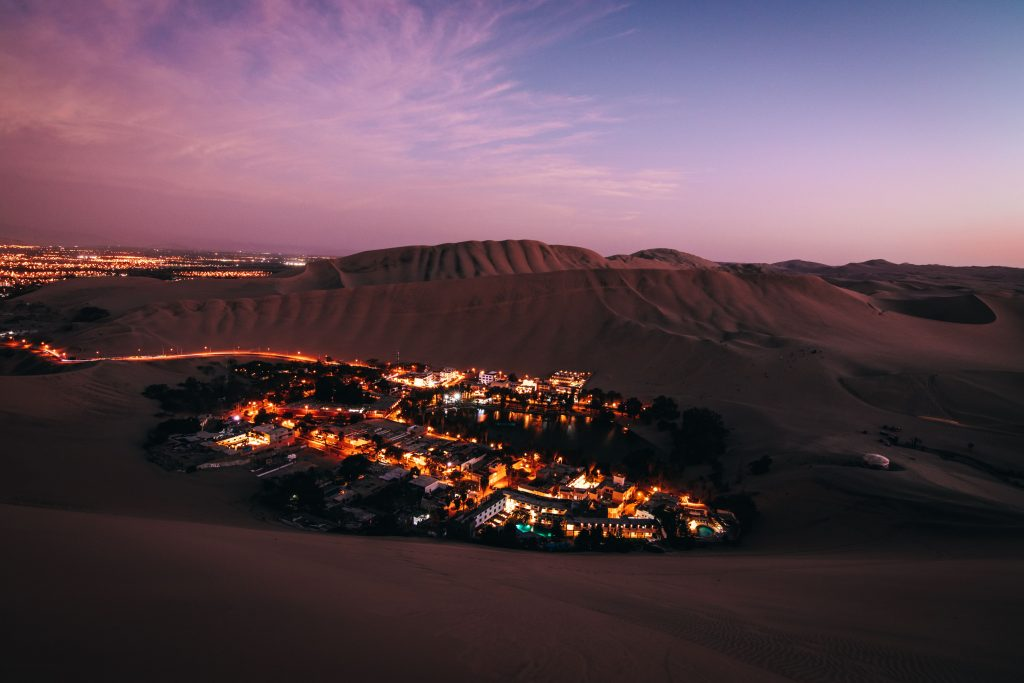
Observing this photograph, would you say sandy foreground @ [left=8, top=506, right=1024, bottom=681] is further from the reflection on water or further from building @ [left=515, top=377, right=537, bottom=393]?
building @ [left=515, top=377, right=537, bottom=393]

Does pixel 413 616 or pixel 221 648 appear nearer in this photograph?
pixel 221 648

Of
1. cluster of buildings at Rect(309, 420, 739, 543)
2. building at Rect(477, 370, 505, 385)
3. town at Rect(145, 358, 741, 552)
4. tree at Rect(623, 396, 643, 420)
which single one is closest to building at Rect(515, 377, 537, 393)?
town at Rect(145, 358, 741, 552)

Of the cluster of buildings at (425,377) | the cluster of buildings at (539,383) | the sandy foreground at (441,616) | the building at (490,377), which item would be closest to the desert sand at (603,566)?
the sandy foreground at (441,616)

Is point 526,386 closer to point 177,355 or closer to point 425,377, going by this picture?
point 425,377

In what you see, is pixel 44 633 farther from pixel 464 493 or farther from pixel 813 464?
pixel 813 464

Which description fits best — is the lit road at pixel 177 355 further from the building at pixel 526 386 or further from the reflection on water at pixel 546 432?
the reflection on water at pixel 546 432

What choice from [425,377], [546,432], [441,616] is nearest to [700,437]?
[546,432]

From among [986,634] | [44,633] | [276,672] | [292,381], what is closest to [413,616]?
[276,672]
